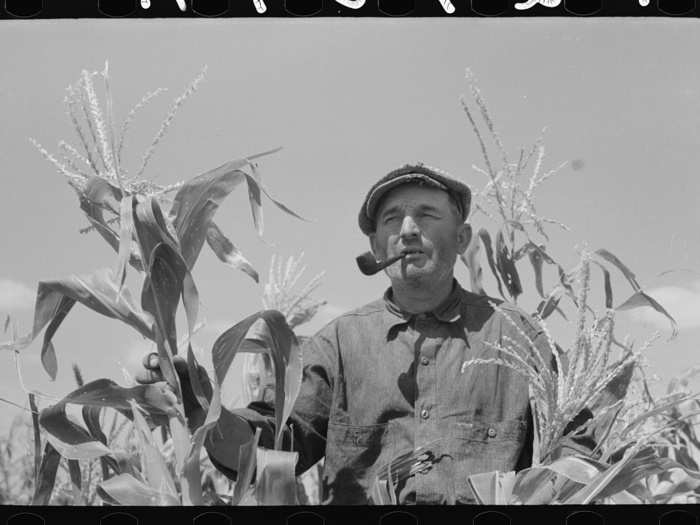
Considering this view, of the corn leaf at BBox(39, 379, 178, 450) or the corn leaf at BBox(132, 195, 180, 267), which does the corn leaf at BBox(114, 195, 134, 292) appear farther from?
the corn leaf at BBox(39, 379, 178, 450)

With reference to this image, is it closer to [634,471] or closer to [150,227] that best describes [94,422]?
[150,227]

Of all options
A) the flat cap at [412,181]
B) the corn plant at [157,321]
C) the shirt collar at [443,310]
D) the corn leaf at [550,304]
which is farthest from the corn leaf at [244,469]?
the corn leaf at [550,304]

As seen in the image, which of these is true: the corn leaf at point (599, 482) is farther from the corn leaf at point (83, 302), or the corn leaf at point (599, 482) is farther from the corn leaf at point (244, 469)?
the corn leaf at point (83, 302)

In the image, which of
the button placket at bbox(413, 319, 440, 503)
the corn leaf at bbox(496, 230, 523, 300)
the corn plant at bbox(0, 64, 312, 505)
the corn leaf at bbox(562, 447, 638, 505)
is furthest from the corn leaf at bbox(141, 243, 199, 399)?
the corn leaf at bbox(496, 230, 523, 300)

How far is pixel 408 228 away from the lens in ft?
7.47

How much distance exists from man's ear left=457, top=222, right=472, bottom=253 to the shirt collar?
0.10 meters

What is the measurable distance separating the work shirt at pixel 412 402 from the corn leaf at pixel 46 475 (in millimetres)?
387

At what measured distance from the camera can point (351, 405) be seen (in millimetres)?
2219

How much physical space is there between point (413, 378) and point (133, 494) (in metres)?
0.72

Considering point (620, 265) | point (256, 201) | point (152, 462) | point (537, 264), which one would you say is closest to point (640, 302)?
point (620, 265)

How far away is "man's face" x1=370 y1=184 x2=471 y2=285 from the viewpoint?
2273mm

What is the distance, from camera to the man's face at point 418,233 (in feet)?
7.46
